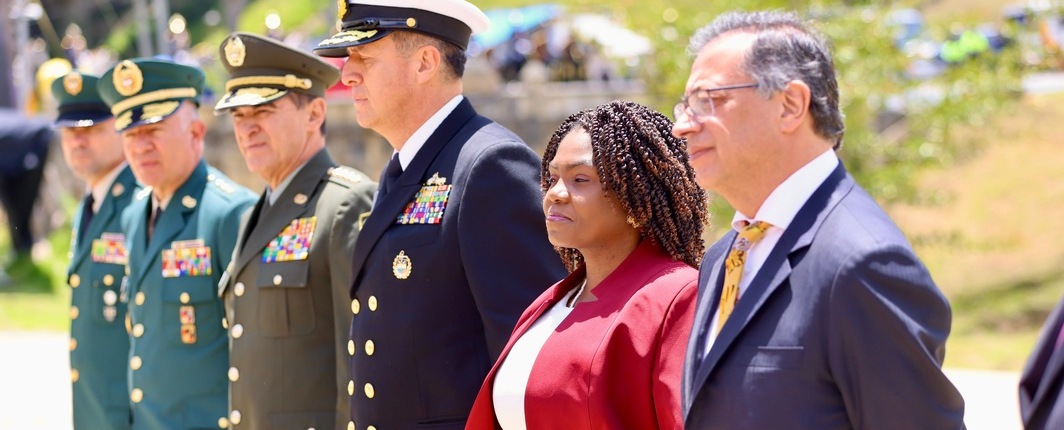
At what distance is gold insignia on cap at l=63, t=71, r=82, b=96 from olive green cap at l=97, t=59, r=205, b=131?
2.17 ft

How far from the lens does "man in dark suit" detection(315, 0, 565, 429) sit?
386cm

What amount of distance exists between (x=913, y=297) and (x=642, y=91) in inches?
600

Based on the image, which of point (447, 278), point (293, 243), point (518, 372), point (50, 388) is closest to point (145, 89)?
point (293, 243)

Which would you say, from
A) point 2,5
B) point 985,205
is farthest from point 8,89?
point 985,205

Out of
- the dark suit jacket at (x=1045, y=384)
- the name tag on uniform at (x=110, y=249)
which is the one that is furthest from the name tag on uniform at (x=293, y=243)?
the dark suit jacket at (x=1045, y=384)

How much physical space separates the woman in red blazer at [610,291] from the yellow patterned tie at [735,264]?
35 centimetres

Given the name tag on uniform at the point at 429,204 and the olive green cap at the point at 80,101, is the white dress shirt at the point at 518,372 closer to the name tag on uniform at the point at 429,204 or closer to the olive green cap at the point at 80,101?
the name tag on uniform at the point at 429,204

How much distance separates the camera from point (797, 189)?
273cm

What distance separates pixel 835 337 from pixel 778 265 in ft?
0.70

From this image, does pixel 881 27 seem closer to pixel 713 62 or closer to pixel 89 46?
pixel 713 62

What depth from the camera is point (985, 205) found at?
819 inches

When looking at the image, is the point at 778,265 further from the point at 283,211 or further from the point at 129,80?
the point at 129,80

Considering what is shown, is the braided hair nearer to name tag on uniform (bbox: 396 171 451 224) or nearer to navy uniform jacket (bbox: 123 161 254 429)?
name tag on uniform (bbox: 396 171 451 224)

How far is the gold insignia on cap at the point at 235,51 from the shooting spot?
16.8ft
